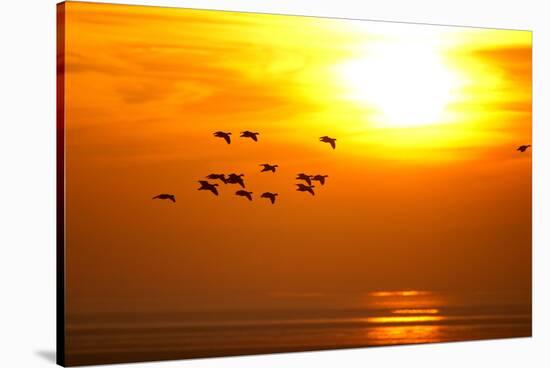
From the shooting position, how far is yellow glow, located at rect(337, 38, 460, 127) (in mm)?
9094

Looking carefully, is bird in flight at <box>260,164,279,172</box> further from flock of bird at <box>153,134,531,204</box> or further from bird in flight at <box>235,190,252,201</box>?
bird in flight at <box>235,190,252,201</box>

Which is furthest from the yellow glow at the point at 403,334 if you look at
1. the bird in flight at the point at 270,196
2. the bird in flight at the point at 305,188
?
the bird in flight at the point at 270,196

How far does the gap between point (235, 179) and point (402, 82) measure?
1.47 m

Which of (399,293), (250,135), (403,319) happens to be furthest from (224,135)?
(403,319)

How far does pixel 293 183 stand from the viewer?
29.1ft

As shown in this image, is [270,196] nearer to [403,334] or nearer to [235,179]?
[235,179]

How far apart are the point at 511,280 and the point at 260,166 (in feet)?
7.31

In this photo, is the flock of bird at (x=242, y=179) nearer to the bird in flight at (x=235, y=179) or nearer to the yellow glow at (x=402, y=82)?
the bird in flight at (x=235, y=179)

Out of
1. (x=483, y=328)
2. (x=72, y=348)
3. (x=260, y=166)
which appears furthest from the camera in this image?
(x=483, y=328)

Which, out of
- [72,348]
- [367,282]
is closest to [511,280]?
[367,282]

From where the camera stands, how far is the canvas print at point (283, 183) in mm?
8312

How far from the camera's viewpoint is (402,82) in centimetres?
923

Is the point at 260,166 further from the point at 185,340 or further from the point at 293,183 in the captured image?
the point at 185,340

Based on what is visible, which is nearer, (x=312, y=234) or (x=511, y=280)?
(x=312, y=234)
